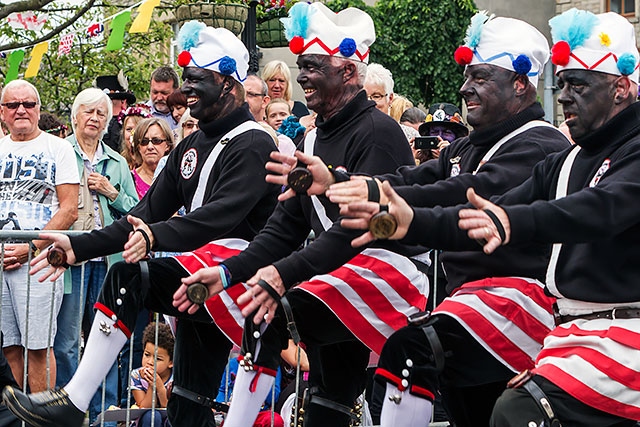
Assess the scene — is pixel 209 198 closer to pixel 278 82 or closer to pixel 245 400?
Result: pixel 245 400

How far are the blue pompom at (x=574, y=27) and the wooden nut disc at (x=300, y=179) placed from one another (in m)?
1.19

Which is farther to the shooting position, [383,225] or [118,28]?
[118,28]

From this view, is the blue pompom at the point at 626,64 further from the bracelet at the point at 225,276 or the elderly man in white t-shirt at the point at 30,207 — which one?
the elderly man in white t-shirt at the point at 30,207

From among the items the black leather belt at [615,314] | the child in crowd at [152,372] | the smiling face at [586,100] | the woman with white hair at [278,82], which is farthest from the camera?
the woman with white hair at [278,82]

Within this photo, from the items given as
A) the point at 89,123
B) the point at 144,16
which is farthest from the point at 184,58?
the point at 144,16

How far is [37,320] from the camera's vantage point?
24.6 feet

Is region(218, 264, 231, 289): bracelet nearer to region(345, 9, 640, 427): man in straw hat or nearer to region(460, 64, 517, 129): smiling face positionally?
Answer: region(345, 9, 640, 427): man in straw hat

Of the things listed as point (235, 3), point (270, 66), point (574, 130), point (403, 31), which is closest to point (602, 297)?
point (574, 130)

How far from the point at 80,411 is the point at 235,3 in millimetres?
6321

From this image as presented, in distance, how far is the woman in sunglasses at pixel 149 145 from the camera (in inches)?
355

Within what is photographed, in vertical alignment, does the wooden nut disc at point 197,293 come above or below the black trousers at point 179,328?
above

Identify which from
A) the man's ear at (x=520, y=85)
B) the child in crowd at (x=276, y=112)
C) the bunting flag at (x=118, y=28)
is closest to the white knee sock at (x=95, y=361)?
the man's ear at (x=520, y=85)

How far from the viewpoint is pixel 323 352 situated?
6.04 metres

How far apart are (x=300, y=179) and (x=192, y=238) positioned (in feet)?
4.15
